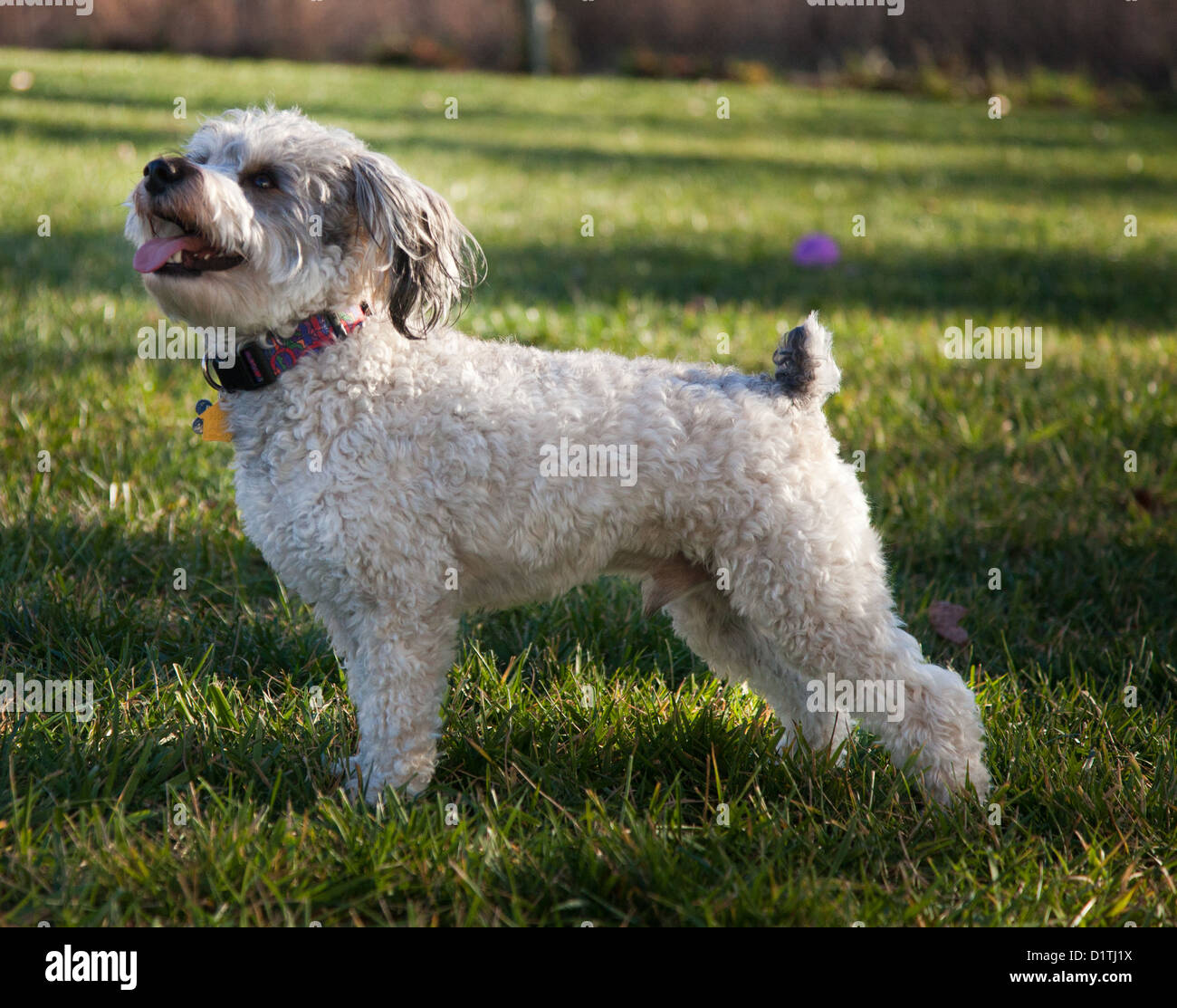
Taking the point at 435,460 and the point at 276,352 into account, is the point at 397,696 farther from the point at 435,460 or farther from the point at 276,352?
the point at 276,352

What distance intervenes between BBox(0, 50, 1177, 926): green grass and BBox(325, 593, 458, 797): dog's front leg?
5.6 inches

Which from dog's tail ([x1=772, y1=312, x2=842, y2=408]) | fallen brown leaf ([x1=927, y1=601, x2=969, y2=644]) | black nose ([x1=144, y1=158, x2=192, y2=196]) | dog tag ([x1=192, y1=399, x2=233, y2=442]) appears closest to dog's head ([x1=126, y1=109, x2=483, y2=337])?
black nose ([x1=144, y1=158, x2=192, y2=196])

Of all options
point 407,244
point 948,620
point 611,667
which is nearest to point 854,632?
point 611,667

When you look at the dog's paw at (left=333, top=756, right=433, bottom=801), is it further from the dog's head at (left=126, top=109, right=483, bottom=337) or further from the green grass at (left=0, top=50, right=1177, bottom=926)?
the dog's head at (left=126, top=109, right=483, bottom=337)

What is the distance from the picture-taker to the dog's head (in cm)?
278

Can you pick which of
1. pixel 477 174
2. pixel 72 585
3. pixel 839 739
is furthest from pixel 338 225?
pixel 477 174

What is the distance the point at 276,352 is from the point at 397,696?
37.5 inches

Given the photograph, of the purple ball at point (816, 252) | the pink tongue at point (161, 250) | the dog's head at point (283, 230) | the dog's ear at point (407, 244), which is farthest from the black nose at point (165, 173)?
the purple ball at point (816, 252)

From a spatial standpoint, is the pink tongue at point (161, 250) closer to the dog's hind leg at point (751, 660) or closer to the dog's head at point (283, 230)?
the dog's head at point (283, 230)

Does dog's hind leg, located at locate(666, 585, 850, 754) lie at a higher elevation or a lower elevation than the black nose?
lower

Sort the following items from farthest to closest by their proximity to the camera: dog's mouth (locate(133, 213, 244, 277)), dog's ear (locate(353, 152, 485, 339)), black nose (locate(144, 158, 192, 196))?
dog's ear (locate(353, 152, 485, 339)) → dog's mouth (locate(133, 213, 244, 277)) → black nose (locate(144, 158, 192, 196))

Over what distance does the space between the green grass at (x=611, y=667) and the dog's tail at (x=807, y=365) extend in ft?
3.08

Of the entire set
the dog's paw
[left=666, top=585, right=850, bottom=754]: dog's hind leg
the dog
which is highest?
the dog

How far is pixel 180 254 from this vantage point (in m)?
2.84
